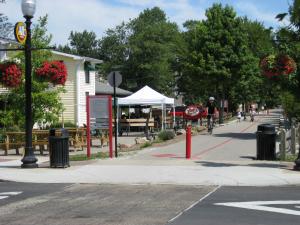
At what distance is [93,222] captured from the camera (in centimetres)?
853

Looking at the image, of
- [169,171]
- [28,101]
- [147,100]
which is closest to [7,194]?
[169,171]

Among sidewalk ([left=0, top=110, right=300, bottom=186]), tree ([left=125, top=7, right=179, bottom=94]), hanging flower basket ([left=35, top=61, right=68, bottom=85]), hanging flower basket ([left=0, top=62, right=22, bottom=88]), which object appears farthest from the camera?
tree ([left=125, top=7, right=179, bottom=94])

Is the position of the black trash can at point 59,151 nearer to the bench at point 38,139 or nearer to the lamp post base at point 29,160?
the lamp post base at point 29,160

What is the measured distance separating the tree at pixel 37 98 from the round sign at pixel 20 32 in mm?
7951

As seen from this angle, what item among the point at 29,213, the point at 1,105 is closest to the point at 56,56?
the point at 1,105

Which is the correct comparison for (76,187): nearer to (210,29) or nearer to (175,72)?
(210,29)

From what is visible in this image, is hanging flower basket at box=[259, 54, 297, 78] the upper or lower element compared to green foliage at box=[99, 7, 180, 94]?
lower

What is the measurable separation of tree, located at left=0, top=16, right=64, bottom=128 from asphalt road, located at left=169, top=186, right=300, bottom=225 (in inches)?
565

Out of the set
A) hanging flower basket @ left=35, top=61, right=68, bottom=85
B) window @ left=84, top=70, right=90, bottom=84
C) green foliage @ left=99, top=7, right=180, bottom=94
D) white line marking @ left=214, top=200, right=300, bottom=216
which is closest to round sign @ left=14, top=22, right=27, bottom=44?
hanging flower basket @ left=35, top=61, right=68, bottom=85

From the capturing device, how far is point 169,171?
14.8 meters

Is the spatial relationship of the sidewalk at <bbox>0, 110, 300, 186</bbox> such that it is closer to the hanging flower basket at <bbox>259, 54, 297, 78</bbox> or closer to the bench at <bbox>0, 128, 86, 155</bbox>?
the bench at <bbox>0, 128, 86, 155</bbox>

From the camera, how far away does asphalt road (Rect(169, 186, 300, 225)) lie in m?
8.45

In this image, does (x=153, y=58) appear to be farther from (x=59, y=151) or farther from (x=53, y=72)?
(x=59, y=151)

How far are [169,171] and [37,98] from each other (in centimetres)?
1144
